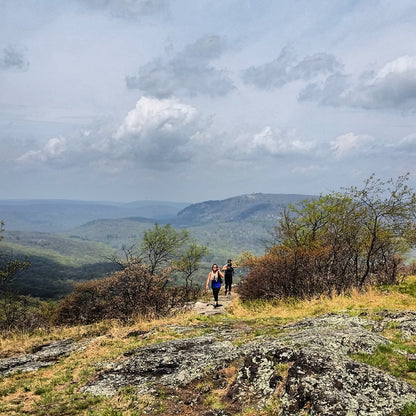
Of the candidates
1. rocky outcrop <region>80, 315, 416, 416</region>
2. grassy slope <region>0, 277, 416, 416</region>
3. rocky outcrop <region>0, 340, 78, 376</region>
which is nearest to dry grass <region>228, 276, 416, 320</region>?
grassy slope <region>0, 277, 416, 416</region>

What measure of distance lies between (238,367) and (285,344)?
1483 millimetres

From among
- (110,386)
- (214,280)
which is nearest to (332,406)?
(110,386)

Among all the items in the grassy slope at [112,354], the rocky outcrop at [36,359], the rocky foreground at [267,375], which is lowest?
the rocky outcrop at [36,359]

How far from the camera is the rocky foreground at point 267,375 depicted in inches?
234

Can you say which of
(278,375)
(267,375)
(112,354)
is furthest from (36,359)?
(278,375)

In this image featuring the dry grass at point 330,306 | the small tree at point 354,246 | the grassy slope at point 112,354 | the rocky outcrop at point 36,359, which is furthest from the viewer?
the small tree at point 354,246

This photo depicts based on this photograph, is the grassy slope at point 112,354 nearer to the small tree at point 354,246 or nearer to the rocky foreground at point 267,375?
the rocky foreground at point 267,375

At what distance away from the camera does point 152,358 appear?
995 cm

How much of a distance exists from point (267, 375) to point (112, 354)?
659 centimetres

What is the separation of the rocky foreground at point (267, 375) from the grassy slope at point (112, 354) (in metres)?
0.32

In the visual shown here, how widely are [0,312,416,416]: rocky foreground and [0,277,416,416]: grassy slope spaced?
32 cm

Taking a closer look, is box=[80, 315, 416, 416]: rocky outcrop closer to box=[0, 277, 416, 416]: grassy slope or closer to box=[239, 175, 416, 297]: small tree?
→ box=[0, 277, 416, 416]: grassy slope

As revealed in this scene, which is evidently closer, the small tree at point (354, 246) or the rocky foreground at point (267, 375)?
the rocky foreground at point (267, 375)

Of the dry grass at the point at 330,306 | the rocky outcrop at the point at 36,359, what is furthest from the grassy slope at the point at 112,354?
the rocky outcrop at the point at 36,359
